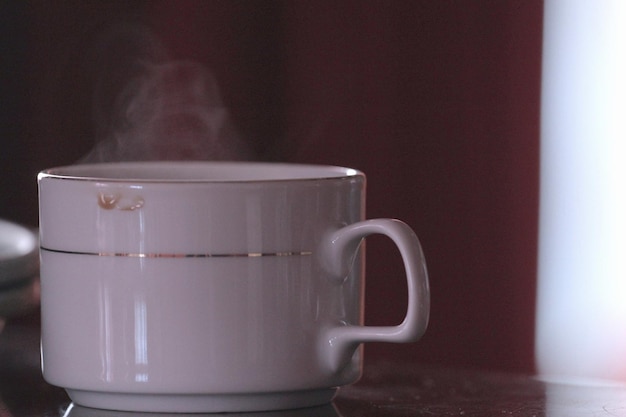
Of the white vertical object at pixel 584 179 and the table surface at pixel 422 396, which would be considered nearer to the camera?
the table surface at pixel 422 396

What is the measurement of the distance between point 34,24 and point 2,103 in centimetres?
15

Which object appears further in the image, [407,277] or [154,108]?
[154,108]

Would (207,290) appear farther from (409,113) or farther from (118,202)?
(409,113)

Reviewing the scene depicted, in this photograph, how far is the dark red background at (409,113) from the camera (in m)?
1.65

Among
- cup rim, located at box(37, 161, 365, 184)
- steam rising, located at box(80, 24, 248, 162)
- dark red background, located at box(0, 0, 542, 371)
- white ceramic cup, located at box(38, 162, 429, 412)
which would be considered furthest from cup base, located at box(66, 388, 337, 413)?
dark red background, located at box(0, 0, 542, 371)

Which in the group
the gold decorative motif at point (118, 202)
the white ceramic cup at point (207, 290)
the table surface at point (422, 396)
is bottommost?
the table surface at point (422, 396)

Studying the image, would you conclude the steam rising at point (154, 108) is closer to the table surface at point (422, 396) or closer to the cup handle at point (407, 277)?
the table surface at point (422, 396)

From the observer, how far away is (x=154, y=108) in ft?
5.25

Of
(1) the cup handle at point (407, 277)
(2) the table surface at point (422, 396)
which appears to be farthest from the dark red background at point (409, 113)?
(1) the cup handle at point (407, 277)

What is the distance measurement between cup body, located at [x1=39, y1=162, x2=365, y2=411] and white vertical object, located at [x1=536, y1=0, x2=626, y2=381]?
3.88 ft

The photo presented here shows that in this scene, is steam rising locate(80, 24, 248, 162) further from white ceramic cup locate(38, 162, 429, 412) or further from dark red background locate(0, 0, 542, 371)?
white ceramic cup locate(38, 162, 429, 412)

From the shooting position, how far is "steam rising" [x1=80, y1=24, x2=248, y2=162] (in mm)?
1470

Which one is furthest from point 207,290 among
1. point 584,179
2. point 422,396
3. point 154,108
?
point 584,179

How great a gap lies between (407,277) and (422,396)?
0.42ft
